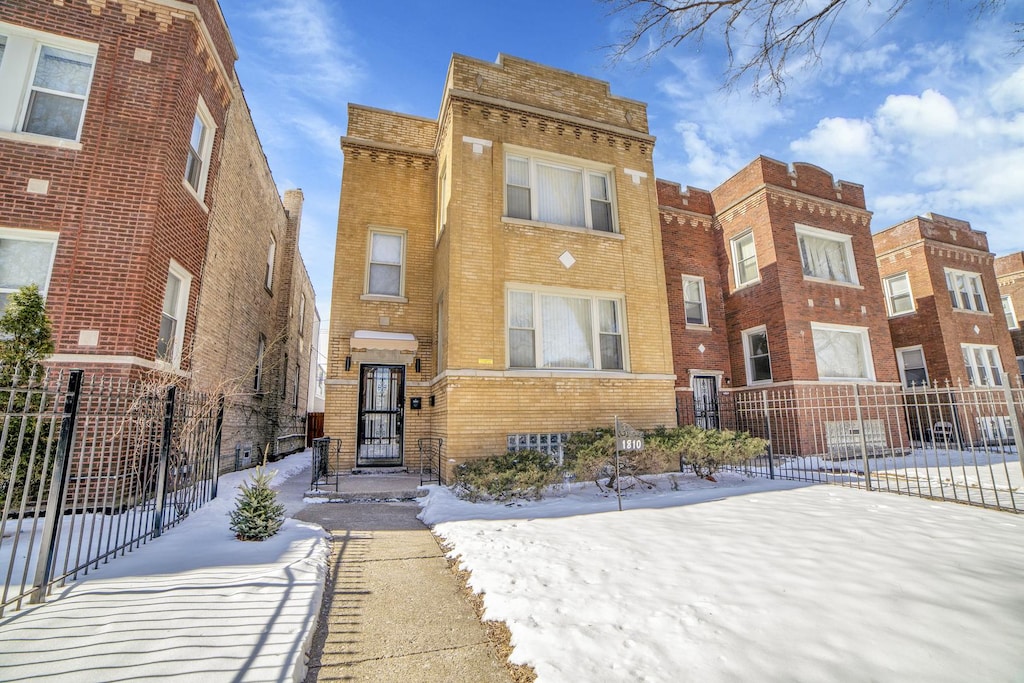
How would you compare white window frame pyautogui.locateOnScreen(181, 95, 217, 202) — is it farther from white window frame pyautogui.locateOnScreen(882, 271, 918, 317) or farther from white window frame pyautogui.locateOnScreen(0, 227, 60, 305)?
white window frame pyautogui.locateOnScreen(882, 271, 918, 317)

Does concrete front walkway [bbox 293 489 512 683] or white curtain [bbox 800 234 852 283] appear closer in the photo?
concrete front walkway [bbox 293 489 512 683]

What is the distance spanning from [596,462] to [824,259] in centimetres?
1298

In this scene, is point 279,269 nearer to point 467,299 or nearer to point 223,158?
point 223,158

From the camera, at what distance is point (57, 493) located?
3.72m

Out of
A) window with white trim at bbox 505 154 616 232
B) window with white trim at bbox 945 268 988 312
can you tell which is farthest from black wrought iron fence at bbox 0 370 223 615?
window with white trim at bbox 945 268 988 312

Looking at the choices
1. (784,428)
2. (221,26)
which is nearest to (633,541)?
(784,428)

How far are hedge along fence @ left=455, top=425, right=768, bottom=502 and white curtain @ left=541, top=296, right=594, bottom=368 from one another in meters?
1.76

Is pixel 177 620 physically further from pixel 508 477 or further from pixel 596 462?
pixel 596 462

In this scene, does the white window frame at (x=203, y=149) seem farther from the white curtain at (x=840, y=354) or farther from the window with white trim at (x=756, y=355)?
the white curtain at (x=840, y=354)

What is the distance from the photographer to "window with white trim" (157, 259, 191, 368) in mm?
8234

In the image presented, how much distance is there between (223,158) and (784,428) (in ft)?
55.2

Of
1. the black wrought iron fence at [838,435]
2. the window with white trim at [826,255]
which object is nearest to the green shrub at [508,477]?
the black wrought iron fence at [838,435]

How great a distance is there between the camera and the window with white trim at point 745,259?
14632mm

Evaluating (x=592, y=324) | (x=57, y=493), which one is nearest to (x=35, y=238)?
(x=57, y=493)
